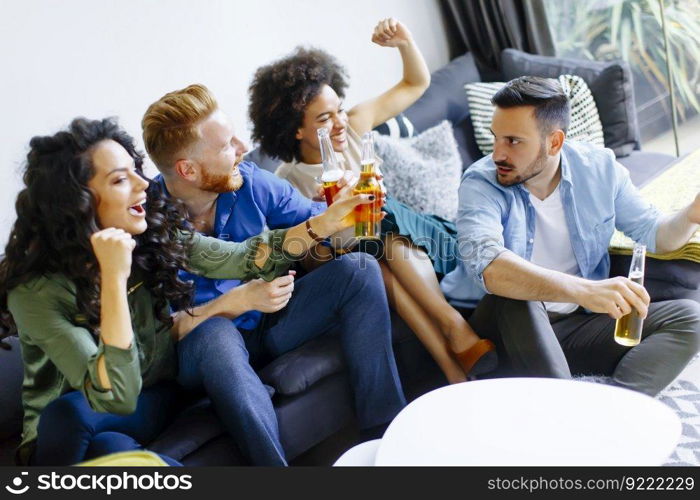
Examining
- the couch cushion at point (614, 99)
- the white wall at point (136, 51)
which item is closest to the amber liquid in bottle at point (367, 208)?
the white wall at point (136, 51)

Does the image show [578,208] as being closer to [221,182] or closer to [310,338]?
[310,338]

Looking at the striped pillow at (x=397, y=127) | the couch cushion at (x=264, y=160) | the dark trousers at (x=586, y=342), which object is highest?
the couch cushion at (x=264, y=160)

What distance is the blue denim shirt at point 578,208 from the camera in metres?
2.47

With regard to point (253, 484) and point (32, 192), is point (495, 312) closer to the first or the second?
point (253, 484)

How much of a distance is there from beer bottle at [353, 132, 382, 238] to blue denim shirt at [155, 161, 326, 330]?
248 mm

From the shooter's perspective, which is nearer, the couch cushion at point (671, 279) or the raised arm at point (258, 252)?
the raised arm at point (258, 252)

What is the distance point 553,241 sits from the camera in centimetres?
257

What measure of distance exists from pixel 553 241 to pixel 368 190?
2.11ft

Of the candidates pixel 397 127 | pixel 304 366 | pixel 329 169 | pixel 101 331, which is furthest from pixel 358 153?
pixel 101 331

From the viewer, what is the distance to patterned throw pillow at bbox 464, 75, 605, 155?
347 centimetres

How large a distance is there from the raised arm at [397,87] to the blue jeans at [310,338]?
76 centimetres

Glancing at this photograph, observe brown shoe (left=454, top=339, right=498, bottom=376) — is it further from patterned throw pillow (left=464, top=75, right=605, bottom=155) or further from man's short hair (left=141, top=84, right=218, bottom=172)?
patterned throw pillow (left=464, top=75, right=605, bottom=155)

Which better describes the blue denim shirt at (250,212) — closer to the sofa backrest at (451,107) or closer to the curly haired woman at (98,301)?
the curly haired woman at (98,301)

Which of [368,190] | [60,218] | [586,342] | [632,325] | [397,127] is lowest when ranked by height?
[586,342]
